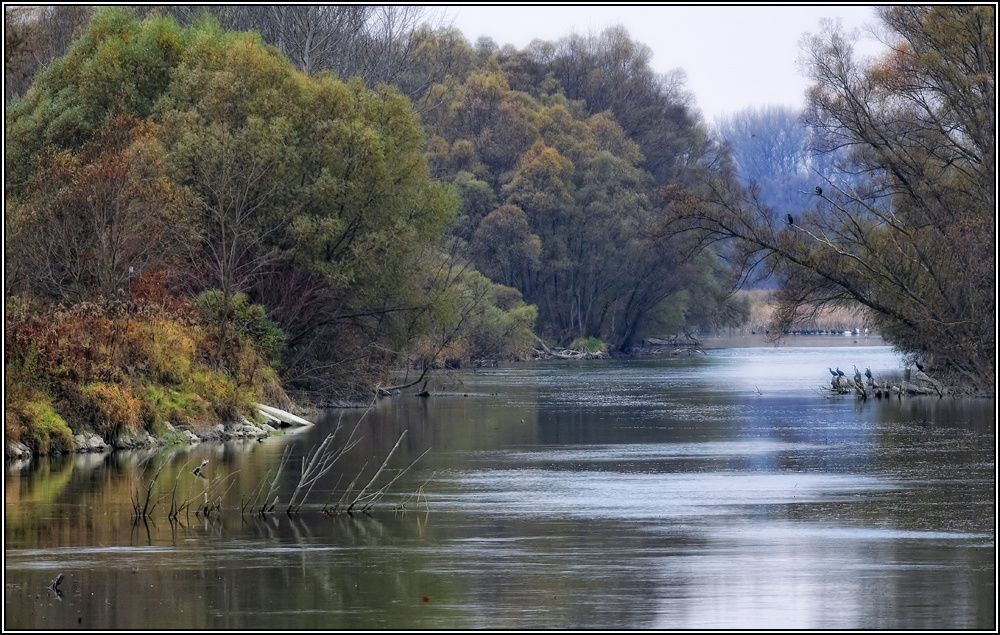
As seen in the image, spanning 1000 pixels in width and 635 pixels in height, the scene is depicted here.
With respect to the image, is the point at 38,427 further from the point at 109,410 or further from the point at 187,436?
the point at 187,436

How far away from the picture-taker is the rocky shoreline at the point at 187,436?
26.6m

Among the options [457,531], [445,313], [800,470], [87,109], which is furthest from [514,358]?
[457,531]

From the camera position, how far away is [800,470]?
78.0 ft

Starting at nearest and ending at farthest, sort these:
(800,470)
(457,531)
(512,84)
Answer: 1. (457,531)
2. (800,470)
3. (512,84)

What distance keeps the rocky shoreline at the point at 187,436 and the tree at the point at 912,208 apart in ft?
39.9

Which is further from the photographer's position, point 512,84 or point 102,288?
point 512,84

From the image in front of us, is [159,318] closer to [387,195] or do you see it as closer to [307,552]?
[387,195]

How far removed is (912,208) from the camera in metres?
43.0

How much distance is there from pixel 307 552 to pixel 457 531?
225 centimetres

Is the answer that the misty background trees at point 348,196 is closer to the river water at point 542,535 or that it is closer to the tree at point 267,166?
the tree at point 267,166

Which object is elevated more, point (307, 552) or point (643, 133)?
point (643, 133)

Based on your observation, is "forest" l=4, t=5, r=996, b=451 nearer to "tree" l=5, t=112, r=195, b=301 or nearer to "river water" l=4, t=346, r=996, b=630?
"tree" l=5, t=112, r=195, b=301

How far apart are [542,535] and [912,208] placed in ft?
97.3

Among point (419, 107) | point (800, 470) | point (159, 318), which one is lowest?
point (800, 470)
